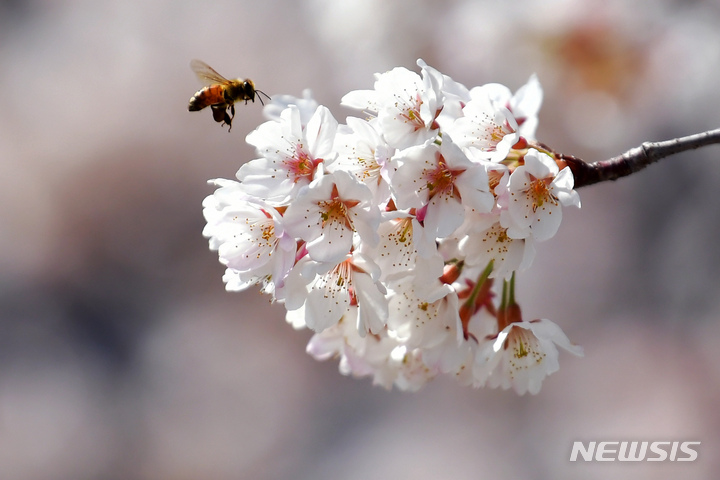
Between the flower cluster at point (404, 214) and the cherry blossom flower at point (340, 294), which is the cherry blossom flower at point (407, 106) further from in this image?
the cherry blossom flower at point (340, 294)

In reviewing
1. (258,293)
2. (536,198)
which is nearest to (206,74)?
(536,198)

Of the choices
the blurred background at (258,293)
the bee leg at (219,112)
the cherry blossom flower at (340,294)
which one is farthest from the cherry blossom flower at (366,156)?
the blurred background at (258,293)

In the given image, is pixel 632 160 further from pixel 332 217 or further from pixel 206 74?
pixel 206 74

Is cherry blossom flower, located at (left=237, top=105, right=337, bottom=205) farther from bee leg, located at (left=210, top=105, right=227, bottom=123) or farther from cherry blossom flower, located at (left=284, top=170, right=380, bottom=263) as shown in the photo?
bee leg, located at (left=210, top=105, right=227, bottom=123)

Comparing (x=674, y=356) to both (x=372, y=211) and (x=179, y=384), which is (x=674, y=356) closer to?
(x=179, y=384)

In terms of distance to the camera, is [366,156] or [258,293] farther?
[258,293]

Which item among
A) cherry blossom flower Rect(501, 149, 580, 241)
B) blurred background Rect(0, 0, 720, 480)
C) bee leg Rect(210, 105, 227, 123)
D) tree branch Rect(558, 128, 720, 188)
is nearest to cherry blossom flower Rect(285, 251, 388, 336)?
cherry blossom flower Rect(501, 149, 580, 241)

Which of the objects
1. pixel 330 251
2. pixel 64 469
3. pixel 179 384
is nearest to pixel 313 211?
pixel 330 251
